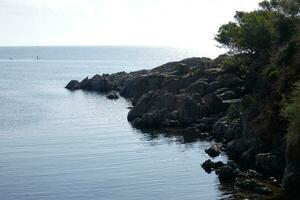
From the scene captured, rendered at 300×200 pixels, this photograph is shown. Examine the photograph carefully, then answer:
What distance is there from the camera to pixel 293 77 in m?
67.9

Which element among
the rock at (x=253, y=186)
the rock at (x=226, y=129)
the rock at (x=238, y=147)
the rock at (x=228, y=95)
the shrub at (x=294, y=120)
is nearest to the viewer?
the shrub at (x=294, y=120)

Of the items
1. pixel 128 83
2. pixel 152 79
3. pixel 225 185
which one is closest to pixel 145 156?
pixel 225 185

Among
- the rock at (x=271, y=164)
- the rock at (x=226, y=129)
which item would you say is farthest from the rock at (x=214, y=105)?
the rock at (x=271, y=164)

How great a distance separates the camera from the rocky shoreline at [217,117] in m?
60.7

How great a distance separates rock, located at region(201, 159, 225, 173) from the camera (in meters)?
66.3

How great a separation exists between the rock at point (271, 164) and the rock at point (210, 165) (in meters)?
6.13

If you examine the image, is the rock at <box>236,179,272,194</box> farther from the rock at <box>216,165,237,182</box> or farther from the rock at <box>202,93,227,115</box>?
the rock at <box>202,93,227,115</box>

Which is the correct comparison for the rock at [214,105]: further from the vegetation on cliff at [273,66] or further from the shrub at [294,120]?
the shrub at [294,120]

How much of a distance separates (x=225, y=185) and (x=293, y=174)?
8340 millimetres

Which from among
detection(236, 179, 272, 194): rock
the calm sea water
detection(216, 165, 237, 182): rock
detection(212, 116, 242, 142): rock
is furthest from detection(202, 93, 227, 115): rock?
detection(236, 179, 272, 194): rock

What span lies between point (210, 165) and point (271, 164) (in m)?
8.92

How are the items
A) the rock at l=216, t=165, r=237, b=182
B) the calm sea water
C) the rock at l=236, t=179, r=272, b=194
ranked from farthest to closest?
the rock at l=216, t=165, r=237, b=182 < the calm sea water < the rock at l=236, t=179, r=272, b=194

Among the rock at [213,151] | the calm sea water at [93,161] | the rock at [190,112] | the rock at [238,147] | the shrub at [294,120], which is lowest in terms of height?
the calm sea water at [93,161]

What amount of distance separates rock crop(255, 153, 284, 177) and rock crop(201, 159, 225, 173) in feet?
20.1
